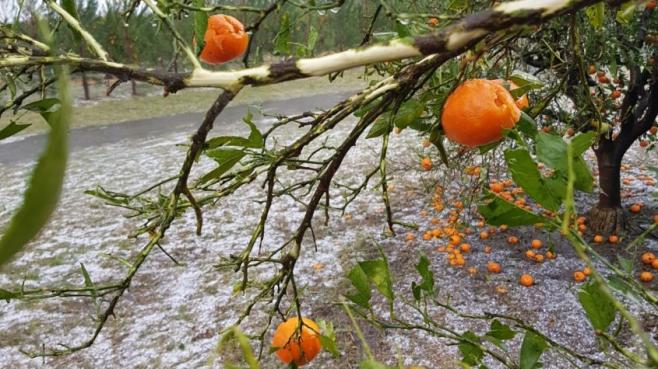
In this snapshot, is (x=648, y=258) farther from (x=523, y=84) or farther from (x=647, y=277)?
(x=523, y=84)

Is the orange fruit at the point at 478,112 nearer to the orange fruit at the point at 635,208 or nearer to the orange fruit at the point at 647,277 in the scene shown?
the orange fruit at the point at 647,277

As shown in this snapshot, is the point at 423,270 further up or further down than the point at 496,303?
further up

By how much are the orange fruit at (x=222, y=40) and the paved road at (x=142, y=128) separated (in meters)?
7.67

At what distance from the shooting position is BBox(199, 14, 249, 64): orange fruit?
3.61 feet

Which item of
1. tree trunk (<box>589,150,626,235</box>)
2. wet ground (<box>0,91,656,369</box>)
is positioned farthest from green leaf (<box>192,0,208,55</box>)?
tree trunk (<box>589,150,626,235</box>)

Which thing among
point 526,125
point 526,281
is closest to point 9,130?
point 526,125

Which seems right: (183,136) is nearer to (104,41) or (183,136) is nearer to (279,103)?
(279,103)

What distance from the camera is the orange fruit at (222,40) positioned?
1.10m

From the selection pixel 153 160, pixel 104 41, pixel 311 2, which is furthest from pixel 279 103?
pixel 311 2

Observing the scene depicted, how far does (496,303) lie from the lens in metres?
3.55

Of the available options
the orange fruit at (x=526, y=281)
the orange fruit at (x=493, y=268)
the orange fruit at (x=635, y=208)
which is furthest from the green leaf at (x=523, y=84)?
the orange fruit at (x=635, y=208)

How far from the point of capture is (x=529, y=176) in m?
0.44

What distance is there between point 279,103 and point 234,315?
32.9 ft

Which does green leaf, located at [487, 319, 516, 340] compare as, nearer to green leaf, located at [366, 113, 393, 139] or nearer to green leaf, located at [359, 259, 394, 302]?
green leaf, located at [359, 259, 394, 302]
